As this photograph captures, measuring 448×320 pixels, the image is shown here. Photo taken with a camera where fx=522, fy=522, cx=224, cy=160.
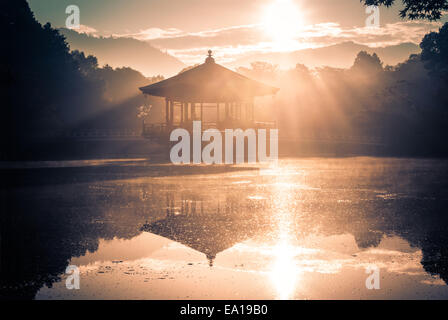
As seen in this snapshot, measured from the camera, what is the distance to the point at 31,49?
54.4 m

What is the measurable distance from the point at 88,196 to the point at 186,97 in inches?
1034

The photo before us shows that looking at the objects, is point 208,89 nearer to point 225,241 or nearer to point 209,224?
point 209,224

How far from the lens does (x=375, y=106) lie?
239 feet

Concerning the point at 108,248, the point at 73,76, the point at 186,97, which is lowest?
the point at 108,248

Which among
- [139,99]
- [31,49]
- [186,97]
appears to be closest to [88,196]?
[186,97]

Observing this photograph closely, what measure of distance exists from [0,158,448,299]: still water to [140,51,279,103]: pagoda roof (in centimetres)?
2255

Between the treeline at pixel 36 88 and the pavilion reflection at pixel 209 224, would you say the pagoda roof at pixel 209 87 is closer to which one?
the treeline at pixel 36 88

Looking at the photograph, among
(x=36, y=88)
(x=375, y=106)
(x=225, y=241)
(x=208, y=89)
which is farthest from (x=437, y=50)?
(x=225, y=241)

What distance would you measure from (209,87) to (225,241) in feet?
104

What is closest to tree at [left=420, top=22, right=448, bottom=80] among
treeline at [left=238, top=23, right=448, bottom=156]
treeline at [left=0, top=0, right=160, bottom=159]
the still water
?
treeline at [left=238, top=23, right=448, bottom=156]

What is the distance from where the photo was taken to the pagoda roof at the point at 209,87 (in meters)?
40.5

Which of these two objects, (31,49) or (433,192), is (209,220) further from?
(31,49)

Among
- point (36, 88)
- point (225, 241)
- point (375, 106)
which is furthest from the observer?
point (375, 106)

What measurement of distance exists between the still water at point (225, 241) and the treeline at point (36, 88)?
28.3 m
